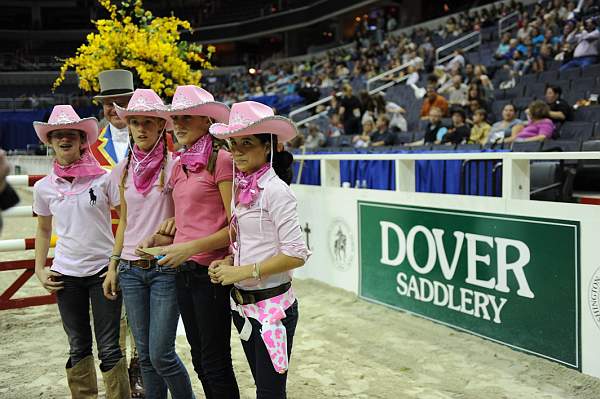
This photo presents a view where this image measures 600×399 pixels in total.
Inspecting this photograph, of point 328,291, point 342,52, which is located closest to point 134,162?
point 328,291

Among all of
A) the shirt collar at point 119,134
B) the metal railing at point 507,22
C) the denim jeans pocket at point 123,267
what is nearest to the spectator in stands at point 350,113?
the metal railing at point 507,22

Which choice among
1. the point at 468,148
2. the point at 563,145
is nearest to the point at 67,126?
the point at 468,148

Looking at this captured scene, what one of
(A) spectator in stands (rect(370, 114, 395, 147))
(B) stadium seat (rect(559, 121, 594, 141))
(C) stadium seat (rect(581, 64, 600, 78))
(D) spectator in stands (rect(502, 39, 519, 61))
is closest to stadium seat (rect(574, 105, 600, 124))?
(B) stadium seat (rect(559, 121, 594, 141))

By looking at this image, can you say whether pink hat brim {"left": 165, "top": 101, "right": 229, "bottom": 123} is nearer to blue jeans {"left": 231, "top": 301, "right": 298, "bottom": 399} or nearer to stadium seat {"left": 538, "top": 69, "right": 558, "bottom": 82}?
blue jeans {"left": 231, "top": 301, "right": 298, "bottom": 399}

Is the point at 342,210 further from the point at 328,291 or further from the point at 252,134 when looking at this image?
the point at 252,134

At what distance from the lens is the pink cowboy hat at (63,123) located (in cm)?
295

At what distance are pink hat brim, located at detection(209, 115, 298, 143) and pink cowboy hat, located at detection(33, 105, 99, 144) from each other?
947 mm

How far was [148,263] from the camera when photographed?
2666mm

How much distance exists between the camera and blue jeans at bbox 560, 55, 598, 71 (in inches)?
371

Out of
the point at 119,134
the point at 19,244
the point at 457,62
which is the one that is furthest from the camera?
the point at 457,62

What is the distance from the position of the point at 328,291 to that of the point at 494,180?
212cm

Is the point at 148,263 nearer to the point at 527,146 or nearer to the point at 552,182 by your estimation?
the point at 552,182

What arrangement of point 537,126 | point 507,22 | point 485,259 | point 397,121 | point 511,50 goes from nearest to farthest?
1. point 485,259
2. point 537,126
3. point 397,121
4. point 511,50
5. point 507,22

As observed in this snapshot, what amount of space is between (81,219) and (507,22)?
588 inches
